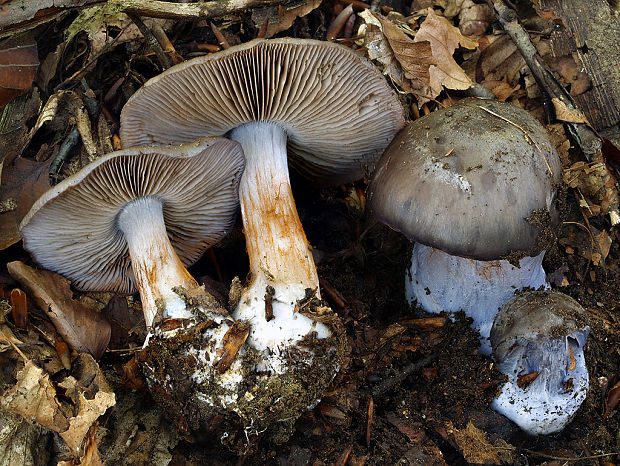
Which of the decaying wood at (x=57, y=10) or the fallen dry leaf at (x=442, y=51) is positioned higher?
the decaying wood at (x=57, y=10)

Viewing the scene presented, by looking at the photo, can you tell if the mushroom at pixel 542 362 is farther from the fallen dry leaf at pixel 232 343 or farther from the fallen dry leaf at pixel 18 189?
the fallen dry leaf at pixel 18 189

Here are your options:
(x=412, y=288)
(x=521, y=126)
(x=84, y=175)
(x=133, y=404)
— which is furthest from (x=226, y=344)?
(x=521, y=126)

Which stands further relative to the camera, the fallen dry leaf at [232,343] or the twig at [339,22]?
the twig at [339,22]

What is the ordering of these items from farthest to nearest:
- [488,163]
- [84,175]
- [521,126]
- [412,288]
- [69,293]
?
1. [412,288]
2. [69,293]
3. [521,126]
4. [488,163]
5. [84,175]

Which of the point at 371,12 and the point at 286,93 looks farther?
the point at 371,12

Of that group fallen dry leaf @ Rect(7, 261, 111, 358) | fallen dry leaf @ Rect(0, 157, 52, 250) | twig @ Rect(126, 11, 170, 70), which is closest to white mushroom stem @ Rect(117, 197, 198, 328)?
fallen dry leaf @ Rect(7, 261, 111, 358)

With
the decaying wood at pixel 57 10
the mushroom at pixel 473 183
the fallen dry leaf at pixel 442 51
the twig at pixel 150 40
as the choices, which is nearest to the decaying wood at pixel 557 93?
the fallen dry leaf at pixel 442 51

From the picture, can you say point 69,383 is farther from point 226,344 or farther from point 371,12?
point 371,12
